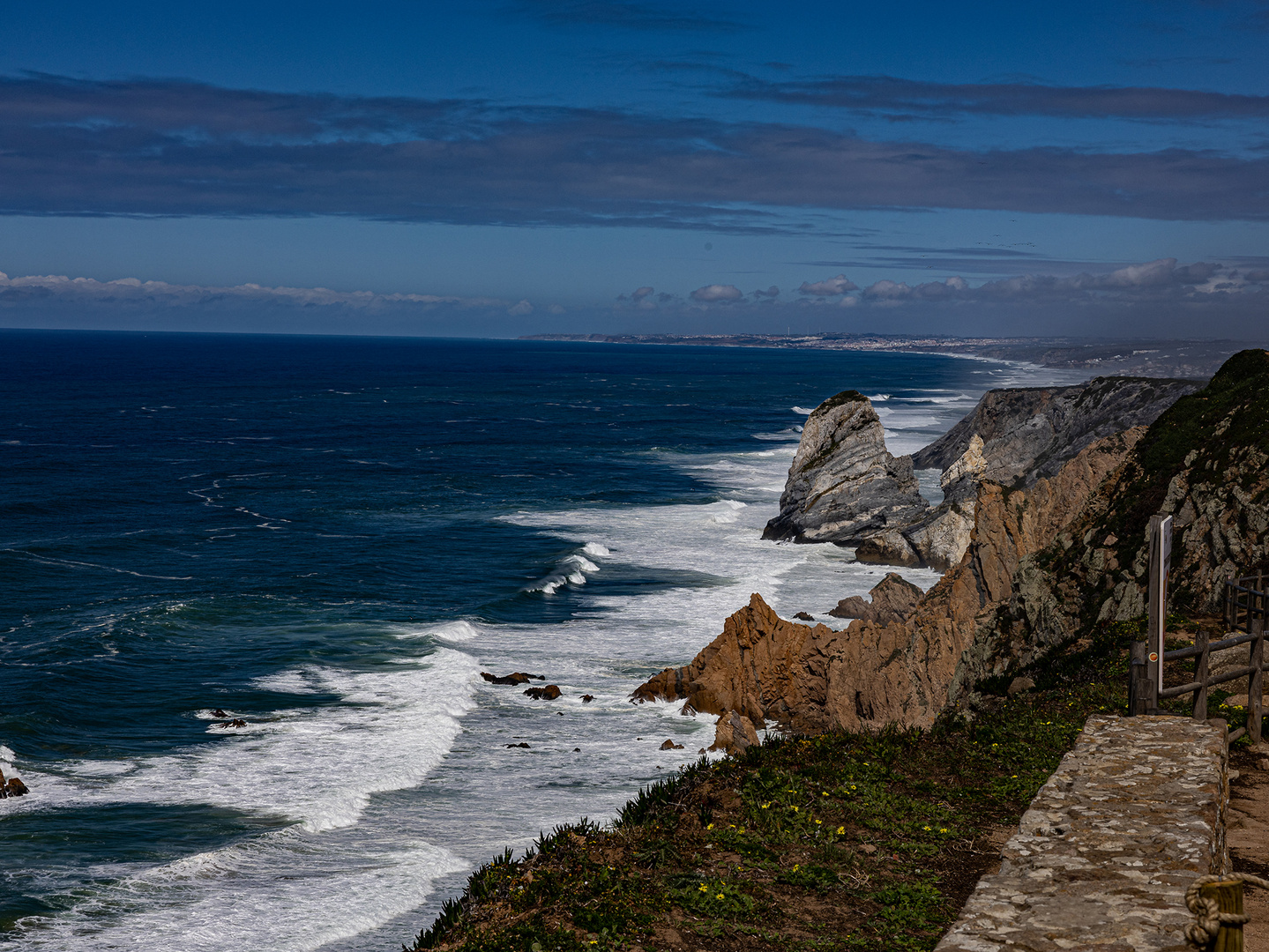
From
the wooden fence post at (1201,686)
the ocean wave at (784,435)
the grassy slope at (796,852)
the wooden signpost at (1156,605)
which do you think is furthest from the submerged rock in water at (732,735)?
the ocean wave at (784,435)

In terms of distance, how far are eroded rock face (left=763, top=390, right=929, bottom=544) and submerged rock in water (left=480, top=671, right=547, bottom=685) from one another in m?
26.5

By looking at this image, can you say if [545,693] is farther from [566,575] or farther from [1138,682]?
[1138,682]

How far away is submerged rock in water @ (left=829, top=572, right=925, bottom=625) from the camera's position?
126ft

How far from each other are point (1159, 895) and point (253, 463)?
88.6 m

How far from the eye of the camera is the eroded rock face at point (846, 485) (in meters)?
57.7

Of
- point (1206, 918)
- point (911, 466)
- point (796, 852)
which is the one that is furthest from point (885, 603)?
point (1206, 918)

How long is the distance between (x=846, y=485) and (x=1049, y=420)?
1088 inches

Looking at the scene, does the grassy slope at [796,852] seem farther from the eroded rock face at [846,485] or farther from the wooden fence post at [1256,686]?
the eroded rock face at [846,485]

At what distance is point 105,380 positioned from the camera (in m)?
175

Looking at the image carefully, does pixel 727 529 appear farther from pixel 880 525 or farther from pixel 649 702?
pixel 649 702

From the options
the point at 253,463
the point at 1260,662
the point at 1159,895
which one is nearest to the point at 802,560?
the point at 1260,662

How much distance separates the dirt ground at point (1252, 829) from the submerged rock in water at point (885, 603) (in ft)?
81.4

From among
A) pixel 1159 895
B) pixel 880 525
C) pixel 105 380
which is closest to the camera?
pixel 1159 895

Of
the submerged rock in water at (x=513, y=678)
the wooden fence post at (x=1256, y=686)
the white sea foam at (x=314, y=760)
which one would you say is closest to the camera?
the wooden fence post at (x=1256, y=686)
